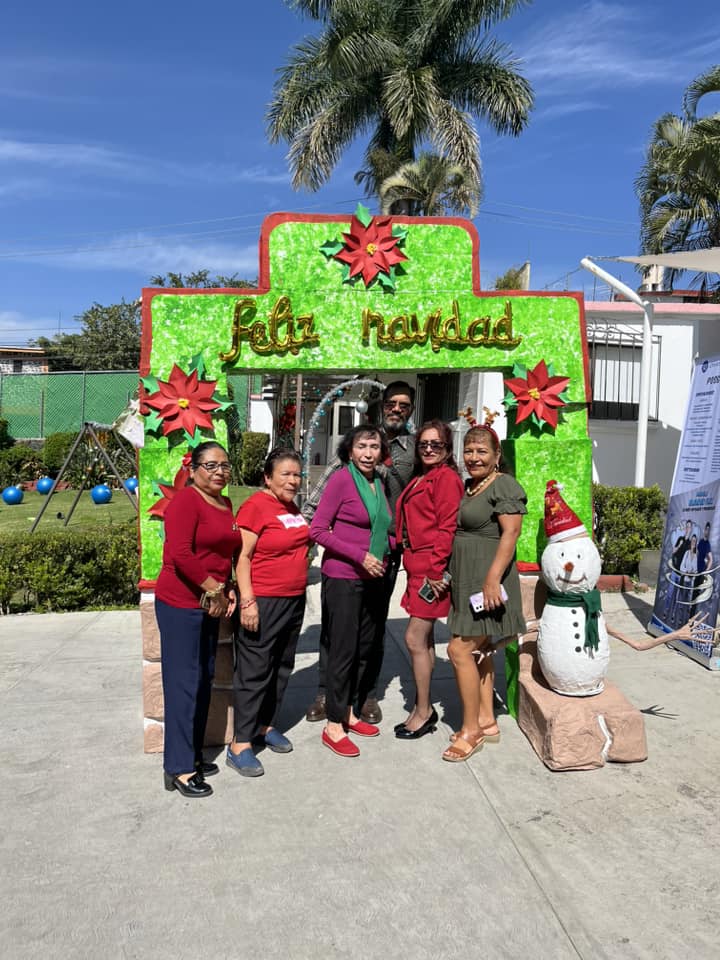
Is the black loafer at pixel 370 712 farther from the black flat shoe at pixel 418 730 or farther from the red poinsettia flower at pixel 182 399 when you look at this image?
the red poinsettia flower at pixel 182 399

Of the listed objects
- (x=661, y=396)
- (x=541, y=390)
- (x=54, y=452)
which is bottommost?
(x=54, y=452)

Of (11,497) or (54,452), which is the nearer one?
(11,497)

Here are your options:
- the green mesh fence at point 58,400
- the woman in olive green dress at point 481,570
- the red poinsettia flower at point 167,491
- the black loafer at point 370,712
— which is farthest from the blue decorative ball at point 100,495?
the woman in olive green dress at point 481,570

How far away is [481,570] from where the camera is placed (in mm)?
3922

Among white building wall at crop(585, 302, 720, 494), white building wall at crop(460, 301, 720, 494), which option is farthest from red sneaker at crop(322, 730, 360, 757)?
white building wall at crop(585, 302, 720, 494)

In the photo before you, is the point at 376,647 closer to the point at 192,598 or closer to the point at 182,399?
the point at 192,598

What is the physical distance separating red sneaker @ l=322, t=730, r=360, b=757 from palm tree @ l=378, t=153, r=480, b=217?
47.4ft

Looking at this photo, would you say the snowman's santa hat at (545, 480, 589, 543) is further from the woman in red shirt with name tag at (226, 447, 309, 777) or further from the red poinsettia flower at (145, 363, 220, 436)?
the red poinsettia flower at (145, 363, 220, 436)

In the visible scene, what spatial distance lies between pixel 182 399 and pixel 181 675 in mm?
1526

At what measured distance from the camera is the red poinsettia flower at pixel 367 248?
14.2 ft

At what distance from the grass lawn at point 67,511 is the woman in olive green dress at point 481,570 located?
27.1 feet

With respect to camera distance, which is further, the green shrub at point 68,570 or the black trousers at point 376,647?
the green shrub at point 68,570

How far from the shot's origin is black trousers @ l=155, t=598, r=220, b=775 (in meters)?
3.55

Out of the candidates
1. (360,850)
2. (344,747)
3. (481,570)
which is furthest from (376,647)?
(360,850)
